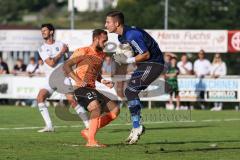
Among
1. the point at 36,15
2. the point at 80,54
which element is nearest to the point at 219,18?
the point at 36,15

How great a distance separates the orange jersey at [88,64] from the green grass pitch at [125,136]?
1.19 metres

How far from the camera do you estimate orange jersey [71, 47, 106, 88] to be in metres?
15.6

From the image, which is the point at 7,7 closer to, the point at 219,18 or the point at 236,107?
the point at 219,18

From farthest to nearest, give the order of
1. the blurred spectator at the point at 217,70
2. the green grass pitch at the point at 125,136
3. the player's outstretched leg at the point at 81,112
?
the blurred spectator at the point at 217,70 → the player's outstretched leg at the point at 81,112 → the green grass pitch at the point at 125,136

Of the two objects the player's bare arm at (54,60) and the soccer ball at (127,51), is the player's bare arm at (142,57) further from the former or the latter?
the player's bare arm at (54,60)

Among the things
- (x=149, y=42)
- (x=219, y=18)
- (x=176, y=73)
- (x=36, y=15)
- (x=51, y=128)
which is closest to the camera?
(x=149, y=42)

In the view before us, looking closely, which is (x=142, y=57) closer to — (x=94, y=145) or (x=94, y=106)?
(x=94, y=106)

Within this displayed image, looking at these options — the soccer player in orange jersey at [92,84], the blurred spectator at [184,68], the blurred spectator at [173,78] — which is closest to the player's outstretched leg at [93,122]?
the soccer player in orange jersey at [92,84]

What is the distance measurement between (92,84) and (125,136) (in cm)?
214

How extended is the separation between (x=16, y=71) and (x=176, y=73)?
6535 mm

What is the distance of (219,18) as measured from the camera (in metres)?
71.4

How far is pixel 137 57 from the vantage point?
48.2 ft

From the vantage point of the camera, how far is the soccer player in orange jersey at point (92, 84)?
48.5ft

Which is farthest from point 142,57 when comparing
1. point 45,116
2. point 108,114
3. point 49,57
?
point 45,116
